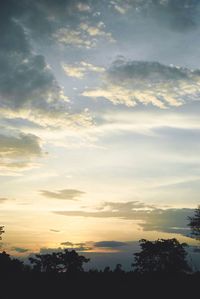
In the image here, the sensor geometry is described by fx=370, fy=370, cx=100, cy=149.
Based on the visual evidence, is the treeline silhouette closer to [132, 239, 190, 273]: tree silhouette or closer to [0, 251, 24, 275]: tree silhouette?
[0, 251, 24, 275]: tree silhouette

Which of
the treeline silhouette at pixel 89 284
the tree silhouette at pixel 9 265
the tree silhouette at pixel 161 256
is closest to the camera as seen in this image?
the treeline silhouette at pixel 89 284

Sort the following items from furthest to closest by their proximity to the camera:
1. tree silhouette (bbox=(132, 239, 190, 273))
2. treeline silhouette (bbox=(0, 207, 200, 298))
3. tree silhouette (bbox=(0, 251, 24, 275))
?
tree silhouette (bbox=(132, 239, 190, 273)) → tree silhouette (bbox=(0, 251, 24, 275)) → treeline silhouette (bbox=(0, 207, 200, 298))

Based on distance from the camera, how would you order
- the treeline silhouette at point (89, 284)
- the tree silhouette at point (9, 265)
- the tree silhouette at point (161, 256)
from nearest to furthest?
the treeline silhouette at point (89, 284)
the tree silhouette at point (9, 265)
the tree silhouette at point (161, 256)

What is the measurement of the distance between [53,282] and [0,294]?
548 centimetres

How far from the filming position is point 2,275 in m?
33.5

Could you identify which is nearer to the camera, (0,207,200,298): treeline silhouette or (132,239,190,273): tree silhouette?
(0,207,200,298): treeline silhouette

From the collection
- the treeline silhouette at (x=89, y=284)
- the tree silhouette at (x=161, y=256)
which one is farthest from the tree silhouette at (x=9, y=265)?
the tree silhouette at (x=161, y=256)

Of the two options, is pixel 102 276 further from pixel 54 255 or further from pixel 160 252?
pixel 160 252

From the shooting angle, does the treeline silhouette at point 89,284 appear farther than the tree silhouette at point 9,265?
No

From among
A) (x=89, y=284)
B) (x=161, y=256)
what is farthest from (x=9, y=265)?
(x=161, y=256)

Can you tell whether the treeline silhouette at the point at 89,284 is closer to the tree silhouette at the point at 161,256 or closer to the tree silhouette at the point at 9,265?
the tree silhouette at the point at 9,265

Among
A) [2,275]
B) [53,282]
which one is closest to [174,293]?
[53,282]

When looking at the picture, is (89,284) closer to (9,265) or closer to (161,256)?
(9,265)

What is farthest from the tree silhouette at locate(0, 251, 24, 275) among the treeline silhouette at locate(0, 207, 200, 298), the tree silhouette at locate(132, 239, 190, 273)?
the tree silhouette at locate(132, 239, 190, 273)
